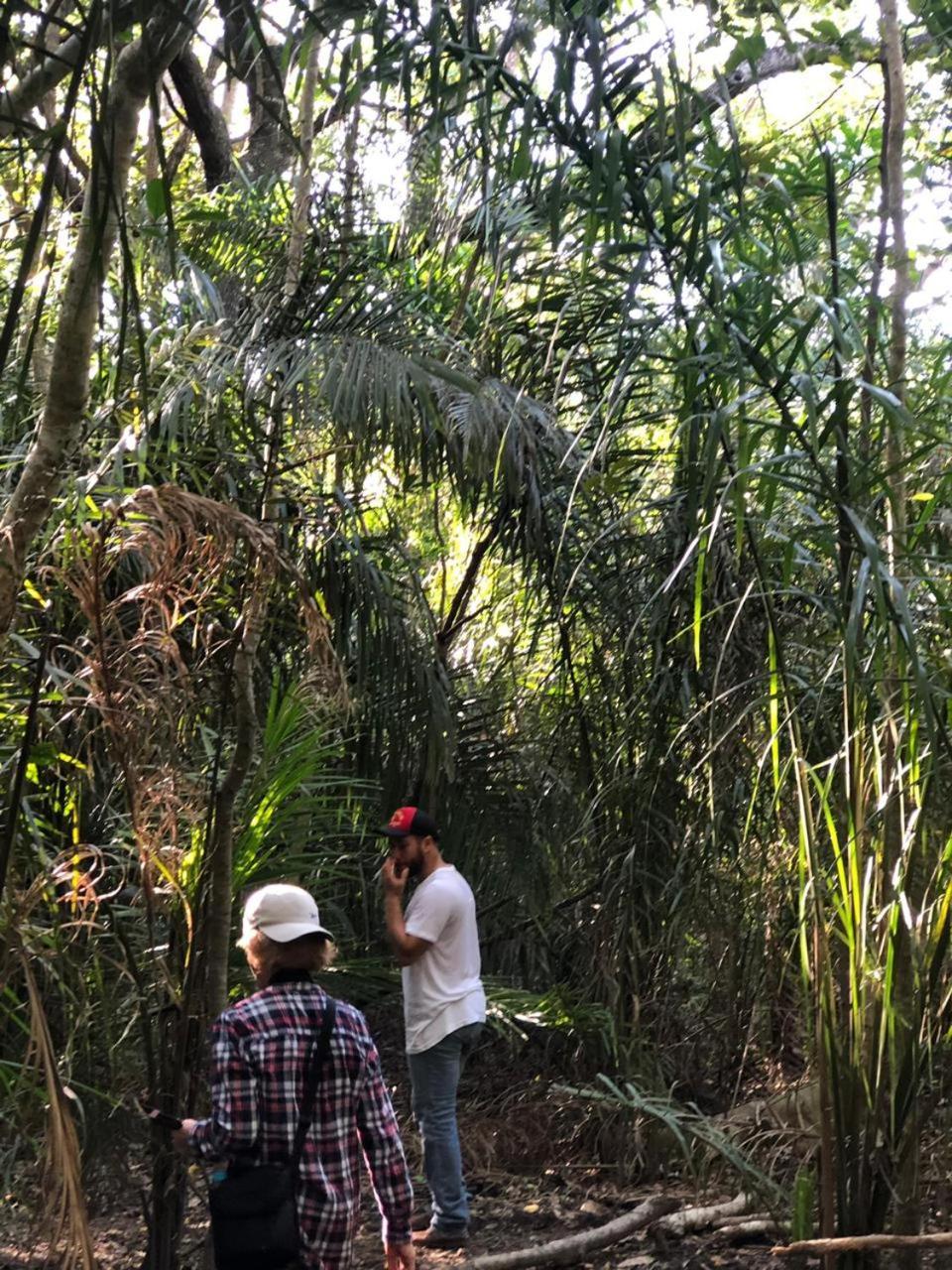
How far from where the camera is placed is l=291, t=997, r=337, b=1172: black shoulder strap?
3.02 m

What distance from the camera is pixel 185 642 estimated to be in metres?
4.63

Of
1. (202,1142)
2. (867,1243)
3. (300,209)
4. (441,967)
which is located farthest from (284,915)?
(300,209)

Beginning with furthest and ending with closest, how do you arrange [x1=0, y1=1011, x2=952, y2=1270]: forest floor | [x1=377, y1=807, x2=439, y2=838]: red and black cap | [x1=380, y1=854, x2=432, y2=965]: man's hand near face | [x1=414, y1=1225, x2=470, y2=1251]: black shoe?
[x1=377, y1=807, x2=439, y2=838]: red and black cap < [x1=380, y1=854, x2=432, y2=965]: man's hand near face < [x1=414, y1=1225, x2=470, y2=1251]: black shoe < [x1=0, y1=1011, x2=952, y2=1270]: forest floor

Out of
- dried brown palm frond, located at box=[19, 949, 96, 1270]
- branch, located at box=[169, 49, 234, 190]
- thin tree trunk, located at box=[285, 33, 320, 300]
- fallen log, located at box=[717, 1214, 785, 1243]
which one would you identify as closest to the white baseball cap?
dried brown palm frond, located at box=[19, 949, 96, 1270]

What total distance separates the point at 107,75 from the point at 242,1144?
2.26 meters

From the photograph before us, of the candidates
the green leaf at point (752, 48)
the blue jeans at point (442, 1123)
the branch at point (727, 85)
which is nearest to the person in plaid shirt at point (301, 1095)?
the blue jeans at point (442, 1123)

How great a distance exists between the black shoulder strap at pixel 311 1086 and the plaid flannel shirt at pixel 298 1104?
1 cm

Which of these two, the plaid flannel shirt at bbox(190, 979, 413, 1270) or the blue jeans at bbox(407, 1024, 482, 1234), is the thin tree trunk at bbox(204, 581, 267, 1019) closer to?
the plaid flannel shirt at bbox(190, 979, 413, 1270)

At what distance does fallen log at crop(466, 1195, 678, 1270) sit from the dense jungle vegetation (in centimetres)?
43

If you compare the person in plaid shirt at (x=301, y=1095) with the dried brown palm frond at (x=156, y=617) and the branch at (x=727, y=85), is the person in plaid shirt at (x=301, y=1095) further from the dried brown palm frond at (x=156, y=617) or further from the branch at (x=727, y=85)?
the branch at (x=727, y=85)

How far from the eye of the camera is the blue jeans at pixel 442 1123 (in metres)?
4.93

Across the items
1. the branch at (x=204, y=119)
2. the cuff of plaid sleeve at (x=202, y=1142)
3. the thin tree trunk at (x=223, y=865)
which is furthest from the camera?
the branch at (x=204, y=119)

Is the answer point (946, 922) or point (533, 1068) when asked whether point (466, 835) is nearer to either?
point (533, 1068)

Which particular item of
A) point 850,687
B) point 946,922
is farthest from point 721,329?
point 946,922
